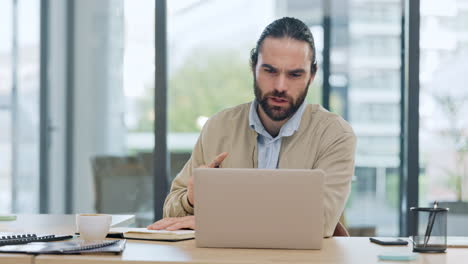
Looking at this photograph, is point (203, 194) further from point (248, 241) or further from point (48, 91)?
point (48, 91)

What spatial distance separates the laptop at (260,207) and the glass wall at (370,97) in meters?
3.37

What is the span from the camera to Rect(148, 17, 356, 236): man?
2.81 meters

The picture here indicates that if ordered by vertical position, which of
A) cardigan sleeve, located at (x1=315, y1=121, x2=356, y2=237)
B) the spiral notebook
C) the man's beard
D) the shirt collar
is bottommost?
the spiral notebook

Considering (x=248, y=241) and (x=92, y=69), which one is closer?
(x=248, y=241)

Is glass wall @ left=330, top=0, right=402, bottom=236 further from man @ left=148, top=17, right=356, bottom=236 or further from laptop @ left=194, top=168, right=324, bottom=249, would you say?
laptop @ left=194, top=168, right=324, bottom=249

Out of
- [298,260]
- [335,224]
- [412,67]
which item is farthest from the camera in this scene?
[412,67]

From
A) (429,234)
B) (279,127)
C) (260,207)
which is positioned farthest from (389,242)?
(279,127)

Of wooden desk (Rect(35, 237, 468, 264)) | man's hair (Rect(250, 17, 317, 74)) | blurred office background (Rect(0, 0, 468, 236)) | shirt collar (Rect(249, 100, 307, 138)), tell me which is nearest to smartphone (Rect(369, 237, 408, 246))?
wooden desk (Rect(35, 237, 468, 264))

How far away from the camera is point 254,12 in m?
5.34

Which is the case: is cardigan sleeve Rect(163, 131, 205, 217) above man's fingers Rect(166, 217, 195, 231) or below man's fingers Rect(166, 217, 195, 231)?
above

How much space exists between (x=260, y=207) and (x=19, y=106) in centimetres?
427

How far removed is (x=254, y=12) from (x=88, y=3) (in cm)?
125

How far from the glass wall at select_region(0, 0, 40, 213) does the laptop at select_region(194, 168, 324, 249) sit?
4051mm

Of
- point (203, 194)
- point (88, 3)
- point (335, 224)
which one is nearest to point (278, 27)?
point (335, 224)
